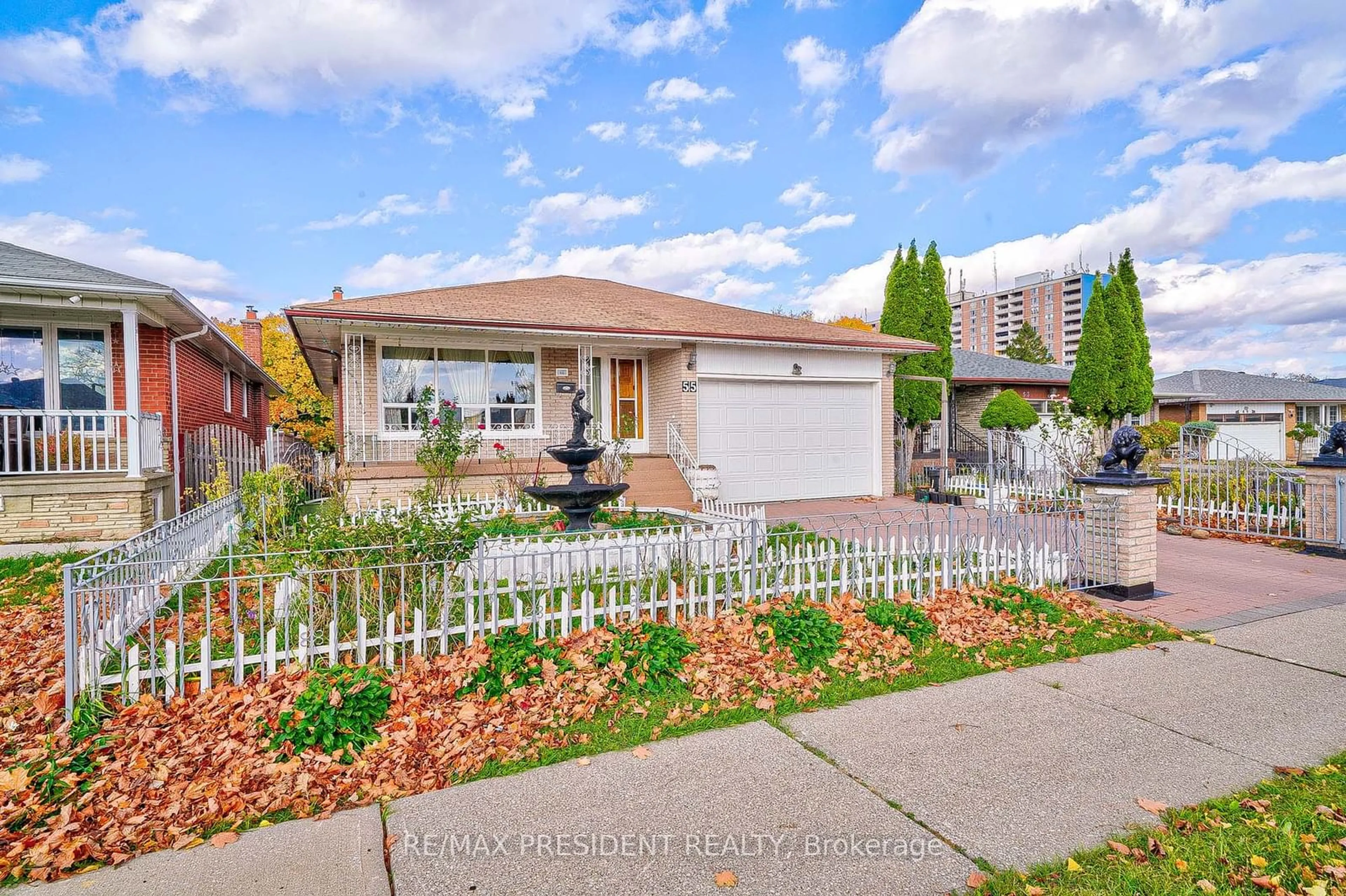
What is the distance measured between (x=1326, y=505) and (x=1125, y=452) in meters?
4.70

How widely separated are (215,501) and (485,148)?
→ 10.4m

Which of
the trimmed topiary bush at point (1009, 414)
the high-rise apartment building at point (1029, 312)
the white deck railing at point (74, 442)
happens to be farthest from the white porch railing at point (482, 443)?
the high-rise apartment building at point (1029, 312)

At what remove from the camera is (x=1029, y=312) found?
115625mm

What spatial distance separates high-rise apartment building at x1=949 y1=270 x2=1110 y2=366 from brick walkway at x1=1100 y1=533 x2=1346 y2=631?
10285cm

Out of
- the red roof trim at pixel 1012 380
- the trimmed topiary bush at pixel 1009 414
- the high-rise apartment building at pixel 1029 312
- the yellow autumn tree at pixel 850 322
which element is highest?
the high-rise apartment building at pixel 1029 312

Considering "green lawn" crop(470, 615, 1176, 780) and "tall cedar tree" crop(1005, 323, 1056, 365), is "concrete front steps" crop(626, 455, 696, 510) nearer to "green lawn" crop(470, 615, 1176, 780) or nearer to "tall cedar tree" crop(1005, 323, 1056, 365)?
"green lawn" crop(470, 615, 1176, 780)

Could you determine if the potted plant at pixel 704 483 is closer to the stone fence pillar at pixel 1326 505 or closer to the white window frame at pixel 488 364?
the white window frame at pixel 488 364

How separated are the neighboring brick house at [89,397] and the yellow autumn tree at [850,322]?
34284 millimetres

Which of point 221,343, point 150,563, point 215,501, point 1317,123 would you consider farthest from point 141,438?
point 1317,123

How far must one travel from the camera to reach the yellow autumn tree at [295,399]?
2897 cm

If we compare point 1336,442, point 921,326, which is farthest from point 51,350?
point 1336,442

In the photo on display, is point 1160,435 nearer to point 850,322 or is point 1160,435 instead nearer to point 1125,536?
point 1125,536

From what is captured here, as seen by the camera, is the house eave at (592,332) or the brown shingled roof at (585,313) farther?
the brown shingled roof at (585,313)

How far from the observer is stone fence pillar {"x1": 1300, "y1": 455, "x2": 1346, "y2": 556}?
28.3ft
